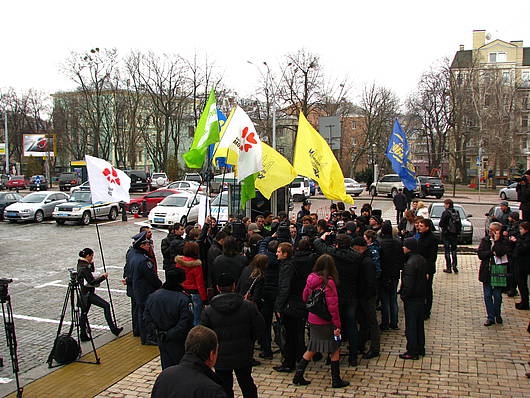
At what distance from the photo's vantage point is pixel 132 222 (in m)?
27.3

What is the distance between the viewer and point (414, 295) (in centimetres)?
740

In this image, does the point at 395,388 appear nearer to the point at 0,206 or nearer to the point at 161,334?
the point at 161,334

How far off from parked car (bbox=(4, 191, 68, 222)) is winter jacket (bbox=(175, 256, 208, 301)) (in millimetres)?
21956

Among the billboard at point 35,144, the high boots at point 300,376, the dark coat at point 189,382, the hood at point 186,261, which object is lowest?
the high boots at point 300,376

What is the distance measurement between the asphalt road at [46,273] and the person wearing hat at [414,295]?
15.6 ft

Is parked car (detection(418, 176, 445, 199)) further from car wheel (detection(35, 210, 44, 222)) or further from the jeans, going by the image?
the jeans

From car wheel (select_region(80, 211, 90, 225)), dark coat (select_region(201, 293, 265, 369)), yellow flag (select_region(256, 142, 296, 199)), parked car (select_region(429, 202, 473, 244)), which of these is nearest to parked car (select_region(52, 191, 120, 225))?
car wheel (select_region(80, 211, 90, 225))

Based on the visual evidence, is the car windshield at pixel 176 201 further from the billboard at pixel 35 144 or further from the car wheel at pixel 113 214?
the billboard at pixel 35 144

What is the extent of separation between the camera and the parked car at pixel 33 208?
26594 mm

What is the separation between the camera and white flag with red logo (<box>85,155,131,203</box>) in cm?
891

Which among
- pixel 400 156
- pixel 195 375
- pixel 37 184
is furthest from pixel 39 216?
pixel 37 184

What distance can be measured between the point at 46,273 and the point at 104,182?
6.71 metres

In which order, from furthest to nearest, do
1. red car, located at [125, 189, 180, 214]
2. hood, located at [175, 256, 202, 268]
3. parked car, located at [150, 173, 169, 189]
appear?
parked car, located at [150, 173, 169, 189]
red car, located at [125, 189, 180, 214]
hood, located at [175, 256, 202, 268]

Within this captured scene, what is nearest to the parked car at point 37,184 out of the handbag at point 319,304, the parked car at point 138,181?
the parked car at point 138,181
